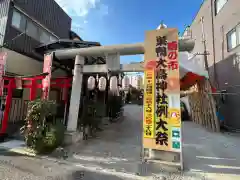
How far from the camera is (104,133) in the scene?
8.46 meters

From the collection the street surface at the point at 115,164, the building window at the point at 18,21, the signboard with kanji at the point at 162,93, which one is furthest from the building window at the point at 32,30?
the signboard with kanji at the point at 162,93

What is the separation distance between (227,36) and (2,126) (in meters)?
13.9

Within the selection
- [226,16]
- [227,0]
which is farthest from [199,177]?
[227,0]

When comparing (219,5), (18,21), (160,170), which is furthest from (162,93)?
(219,5)

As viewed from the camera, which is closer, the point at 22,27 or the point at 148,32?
the point at 148,32

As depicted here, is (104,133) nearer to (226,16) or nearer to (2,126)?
(2,126)

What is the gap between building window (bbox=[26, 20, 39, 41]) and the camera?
→ 9550 mm

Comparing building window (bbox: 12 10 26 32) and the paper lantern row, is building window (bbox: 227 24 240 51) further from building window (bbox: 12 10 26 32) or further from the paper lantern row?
building window (bbox: 12 10 26 32)

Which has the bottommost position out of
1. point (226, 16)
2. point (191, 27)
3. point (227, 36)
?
point (227, 36)

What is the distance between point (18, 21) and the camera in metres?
8.98

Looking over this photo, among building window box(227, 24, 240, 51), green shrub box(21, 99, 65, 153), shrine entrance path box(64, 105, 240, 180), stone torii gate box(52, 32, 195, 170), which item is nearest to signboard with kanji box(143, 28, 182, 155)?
shrine entrance path box(64, 105, 240, 180)

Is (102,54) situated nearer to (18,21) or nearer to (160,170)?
(160,170)

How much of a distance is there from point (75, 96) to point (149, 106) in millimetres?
3811

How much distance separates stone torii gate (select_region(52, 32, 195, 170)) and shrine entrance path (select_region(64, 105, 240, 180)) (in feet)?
4.34
